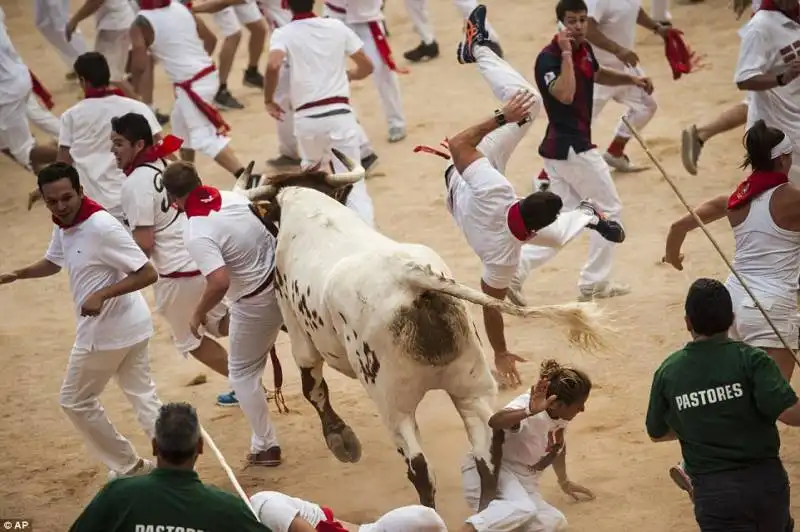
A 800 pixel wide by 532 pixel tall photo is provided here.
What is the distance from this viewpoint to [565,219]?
8.74 meters

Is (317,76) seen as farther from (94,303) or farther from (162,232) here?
(94,303)

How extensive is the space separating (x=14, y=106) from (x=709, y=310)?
29.3 ft

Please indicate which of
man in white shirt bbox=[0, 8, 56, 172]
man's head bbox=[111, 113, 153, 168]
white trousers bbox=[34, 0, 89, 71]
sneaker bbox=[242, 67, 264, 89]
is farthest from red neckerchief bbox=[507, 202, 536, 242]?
white trousers bbox=[34, 0, 89, 71]

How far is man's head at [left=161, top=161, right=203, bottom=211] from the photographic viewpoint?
7.70 metres

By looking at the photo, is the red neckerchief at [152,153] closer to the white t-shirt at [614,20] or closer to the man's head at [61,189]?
the man's head at [61,189]

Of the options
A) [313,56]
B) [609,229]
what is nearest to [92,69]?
[313,56]

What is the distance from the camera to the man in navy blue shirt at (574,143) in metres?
9.52

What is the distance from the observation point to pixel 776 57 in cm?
939

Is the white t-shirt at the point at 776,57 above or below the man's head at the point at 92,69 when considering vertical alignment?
above

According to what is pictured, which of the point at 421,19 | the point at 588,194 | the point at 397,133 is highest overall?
the point at 588,194

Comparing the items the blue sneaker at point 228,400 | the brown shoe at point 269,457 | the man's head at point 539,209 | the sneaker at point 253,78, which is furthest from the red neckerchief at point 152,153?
the sneaker at point 253,78

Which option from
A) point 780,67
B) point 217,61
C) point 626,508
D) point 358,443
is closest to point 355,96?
point 217,61

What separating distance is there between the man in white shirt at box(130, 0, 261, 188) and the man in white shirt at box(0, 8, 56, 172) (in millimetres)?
1099

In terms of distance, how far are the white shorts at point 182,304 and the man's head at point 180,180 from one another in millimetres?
1076
